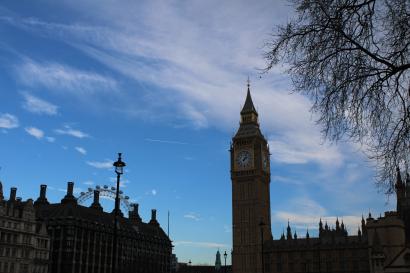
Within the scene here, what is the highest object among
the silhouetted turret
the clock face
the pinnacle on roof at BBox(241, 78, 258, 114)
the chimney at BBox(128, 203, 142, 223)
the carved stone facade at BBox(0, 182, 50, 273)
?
the pinnacle on roof at BBox(241, 78, 258, 114)

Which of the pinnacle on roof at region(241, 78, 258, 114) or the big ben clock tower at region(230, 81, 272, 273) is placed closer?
the big ben clock tower at region(230, 81, 272, 273)

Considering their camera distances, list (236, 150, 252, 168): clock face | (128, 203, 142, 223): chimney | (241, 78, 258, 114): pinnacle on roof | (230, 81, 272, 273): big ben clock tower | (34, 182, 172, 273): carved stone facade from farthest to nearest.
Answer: (241, 78, 258, 114): pinnacle on roof → (236, 150, 252, 168): clock face → (128, 203, 142, 223): chimney → (230, 81, 272, 273): big ben clock tower → (34, 182, 172, 273): carved stone facade

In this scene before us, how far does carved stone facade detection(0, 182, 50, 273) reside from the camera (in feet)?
261

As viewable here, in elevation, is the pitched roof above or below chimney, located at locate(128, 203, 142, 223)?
below

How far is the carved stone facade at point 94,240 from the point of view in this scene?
98.5 meters

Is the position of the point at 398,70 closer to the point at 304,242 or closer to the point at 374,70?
the point at 374,70

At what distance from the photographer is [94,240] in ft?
353

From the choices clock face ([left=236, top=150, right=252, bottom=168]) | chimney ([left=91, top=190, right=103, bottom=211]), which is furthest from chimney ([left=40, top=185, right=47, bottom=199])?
clock face ([left=236, top=150, right=252, bottom=168])

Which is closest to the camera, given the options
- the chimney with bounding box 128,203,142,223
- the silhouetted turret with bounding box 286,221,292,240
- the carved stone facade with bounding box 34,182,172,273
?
the carved stone facade with bounding box 34,182,172,273

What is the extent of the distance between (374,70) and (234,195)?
129 metres

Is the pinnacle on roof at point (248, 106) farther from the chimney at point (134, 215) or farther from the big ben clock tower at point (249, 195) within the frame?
the chimney at point (134, 215)

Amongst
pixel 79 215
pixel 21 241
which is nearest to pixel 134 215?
pixel 79 215

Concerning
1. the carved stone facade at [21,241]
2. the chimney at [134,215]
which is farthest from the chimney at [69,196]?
the chimney at [134,215]

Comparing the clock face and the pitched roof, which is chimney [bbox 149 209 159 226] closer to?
the pitched roof
